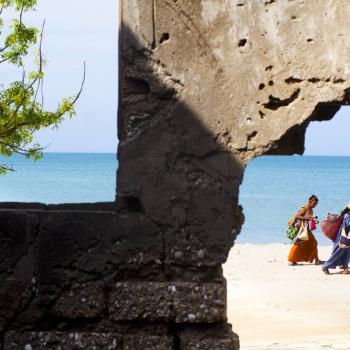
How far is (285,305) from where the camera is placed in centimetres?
1401

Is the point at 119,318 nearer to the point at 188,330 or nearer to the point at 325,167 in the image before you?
the point at 188,330

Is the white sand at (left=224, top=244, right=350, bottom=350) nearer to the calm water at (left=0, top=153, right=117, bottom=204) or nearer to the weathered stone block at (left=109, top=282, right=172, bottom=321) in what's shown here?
the weathered stone block at (left=109, top=282, right=172, bottom=321)

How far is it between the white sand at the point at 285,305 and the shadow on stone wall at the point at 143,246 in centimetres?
460

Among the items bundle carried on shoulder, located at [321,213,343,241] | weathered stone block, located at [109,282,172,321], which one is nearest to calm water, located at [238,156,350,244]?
bundle carried on shoulder, located at [321,213,343,241]

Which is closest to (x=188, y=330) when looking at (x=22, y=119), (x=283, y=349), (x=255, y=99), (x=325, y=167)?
(x=255, y=99)

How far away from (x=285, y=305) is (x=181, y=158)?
877 centimetres

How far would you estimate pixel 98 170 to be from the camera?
94.5 meters

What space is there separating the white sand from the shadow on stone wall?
460 centimetres

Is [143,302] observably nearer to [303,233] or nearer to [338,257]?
[338,257]

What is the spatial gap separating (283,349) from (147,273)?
4.65m

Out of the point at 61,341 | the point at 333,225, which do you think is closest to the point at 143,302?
the point at 61,341

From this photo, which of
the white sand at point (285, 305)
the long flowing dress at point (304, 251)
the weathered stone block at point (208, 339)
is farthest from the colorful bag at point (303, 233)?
the weathered stone block at point (208, 339)

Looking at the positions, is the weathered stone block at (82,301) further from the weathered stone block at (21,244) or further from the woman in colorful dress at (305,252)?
the woman in colorful dress at (305,252)

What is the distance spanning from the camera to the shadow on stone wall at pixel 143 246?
556 cm
